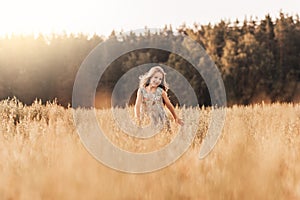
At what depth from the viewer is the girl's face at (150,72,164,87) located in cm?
790

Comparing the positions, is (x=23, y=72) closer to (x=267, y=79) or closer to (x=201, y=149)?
(x=267, y=79)

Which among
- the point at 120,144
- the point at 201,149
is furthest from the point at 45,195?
the point at 201,149

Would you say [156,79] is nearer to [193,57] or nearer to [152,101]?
[152,101]

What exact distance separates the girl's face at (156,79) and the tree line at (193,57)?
24.4 m

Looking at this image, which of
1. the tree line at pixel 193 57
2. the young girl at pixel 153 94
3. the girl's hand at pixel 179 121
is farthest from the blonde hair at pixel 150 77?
the tree line at pixel 193 57

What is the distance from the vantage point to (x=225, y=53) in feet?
112

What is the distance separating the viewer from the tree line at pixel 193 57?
34.2 m

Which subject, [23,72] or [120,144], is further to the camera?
[23,72]

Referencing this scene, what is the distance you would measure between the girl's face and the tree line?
79.9ft

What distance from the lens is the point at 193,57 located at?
116 feet

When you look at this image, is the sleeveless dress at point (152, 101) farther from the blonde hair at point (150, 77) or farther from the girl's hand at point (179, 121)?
the girl's hand at point (179, 121)

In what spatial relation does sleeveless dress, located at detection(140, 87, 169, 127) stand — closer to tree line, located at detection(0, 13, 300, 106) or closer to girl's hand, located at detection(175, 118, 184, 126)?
girl's hand, located at detection(175, 118, 184, 126)

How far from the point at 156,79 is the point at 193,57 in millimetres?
27864

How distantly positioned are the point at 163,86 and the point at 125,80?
990 inches
